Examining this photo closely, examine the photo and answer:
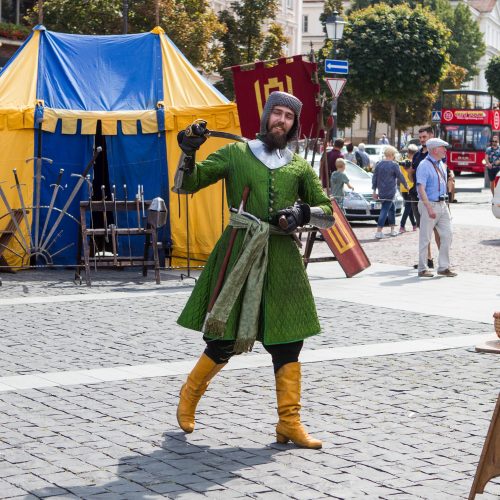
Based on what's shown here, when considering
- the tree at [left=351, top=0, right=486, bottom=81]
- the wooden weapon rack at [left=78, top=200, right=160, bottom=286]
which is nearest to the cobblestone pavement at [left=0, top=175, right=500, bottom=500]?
the wooden weapon rack at [left=78, top=200, right=160, bottom=286]

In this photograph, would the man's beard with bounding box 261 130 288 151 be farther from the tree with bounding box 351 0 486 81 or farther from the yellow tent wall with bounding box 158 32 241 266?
the tree with bounding box 351 0 486 81

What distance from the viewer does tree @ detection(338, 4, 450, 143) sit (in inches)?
1935

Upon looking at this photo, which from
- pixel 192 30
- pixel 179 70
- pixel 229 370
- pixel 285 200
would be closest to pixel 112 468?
pixel 285 200

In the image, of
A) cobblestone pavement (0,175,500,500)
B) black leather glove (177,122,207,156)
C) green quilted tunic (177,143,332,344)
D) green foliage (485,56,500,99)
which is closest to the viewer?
cobblestone pavement (0,175,500,500)

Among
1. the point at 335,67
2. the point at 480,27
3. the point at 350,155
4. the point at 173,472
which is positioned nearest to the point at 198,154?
Answer: the point at 335,67

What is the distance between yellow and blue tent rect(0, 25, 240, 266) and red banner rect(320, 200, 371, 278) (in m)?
1.95

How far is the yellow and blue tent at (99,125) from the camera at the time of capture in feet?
52.5

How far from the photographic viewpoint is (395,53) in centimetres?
4894

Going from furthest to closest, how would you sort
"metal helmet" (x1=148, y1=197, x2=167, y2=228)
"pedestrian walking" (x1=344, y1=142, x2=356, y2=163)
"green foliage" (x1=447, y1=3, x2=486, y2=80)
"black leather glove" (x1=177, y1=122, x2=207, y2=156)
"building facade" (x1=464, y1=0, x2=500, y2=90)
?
"building facade" (x1=464, y1=0, x2=500, y2=90) → "green foliage" (x1=447, y1=3, x2=486, y2=80) → "pedestrian walking" (x1=344, y1=142, x2=356, y2=163) → "metal helmet" (x1=148, y1=197, x2=167, y2=228) → "black leather glove" (x1=177, y1=122, x2=207, y2=156)

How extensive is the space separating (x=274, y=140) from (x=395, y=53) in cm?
4344

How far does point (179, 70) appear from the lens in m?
17.2

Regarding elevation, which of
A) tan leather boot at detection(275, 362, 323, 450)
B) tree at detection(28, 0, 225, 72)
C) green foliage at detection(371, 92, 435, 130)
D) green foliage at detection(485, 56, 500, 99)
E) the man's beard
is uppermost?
green foliage at detection(485, 56, 500, 99)

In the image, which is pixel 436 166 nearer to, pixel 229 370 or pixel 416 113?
pixel 229 370

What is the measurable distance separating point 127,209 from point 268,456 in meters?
9.40
